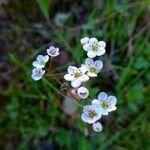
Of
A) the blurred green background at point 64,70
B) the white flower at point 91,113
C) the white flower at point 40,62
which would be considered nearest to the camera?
the white flower at point 91,113

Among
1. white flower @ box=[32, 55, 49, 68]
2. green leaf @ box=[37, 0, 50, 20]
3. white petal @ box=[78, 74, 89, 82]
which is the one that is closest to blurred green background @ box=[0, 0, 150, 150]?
green leaf @ box=[37, 0, 50, 20]

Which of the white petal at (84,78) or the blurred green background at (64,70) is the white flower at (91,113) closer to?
the white petal at (84,78)

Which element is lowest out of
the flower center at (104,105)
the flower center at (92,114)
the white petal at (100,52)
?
the flower center at (92,114)

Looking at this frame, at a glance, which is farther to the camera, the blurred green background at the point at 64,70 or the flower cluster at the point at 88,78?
the blurred green background at the point at 64,70

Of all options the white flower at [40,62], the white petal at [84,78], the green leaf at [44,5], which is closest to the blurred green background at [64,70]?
the green leaf at [44,5]

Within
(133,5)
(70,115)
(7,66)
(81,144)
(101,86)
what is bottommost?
(81,144)

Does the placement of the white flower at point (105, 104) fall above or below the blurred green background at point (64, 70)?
below

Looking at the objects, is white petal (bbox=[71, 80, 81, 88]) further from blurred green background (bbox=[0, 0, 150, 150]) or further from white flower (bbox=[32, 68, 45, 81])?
blurred green background (bbox=[0, 0, 150, 150])

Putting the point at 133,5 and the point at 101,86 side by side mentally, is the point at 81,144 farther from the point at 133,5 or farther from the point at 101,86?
the point at 133,5

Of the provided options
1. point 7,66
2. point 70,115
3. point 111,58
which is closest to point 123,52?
point 111,58
